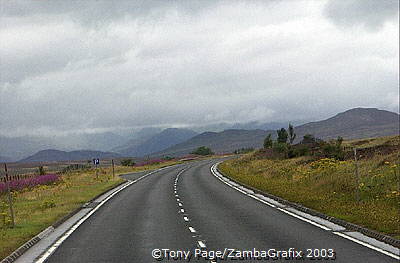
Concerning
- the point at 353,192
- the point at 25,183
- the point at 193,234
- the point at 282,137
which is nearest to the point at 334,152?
the point at 353,192

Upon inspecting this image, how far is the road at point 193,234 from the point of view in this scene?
12.5 meters

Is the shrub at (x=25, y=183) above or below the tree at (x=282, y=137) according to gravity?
below

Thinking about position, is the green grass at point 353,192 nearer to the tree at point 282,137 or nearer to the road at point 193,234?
the road at point 193,234

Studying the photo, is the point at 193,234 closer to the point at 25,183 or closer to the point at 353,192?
the point at 353,192

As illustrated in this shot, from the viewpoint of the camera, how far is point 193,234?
15.4 metres

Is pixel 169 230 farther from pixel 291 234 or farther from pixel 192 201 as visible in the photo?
pixel 192 201

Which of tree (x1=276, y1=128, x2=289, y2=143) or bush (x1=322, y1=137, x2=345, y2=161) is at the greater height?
tree (x1=276, y1=128, x2=289, y2=143)

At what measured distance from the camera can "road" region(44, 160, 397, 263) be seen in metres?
12.5

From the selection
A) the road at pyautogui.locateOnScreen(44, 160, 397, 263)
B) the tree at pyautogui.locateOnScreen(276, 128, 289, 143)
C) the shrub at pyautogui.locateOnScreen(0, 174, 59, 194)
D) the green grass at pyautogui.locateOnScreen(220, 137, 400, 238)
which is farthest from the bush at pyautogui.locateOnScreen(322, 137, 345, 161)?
the tree at pyautogui.locateOnScreen(276, 128, 289, 143)

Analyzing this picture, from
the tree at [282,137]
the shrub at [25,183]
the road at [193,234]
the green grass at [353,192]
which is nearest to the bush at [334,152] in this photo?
the green grass at [353,192]

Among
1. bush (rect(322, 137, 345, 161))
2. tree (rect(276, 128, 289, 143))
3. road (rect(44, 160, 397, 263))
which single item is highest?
tree (rect(276, 128, 289, 143))

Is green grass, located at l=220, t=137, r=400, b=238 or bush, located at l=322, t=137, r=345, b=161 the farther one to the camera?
bush, located at l=322, t=137, r=345, b=161

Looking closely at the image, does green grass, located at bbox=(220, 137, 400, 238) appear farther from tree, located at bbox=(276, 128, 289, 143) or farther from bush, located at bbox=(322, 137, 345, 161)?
tree, located at bbox=(276, 128, 289, 143)

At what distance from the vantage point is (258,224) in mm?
16797
